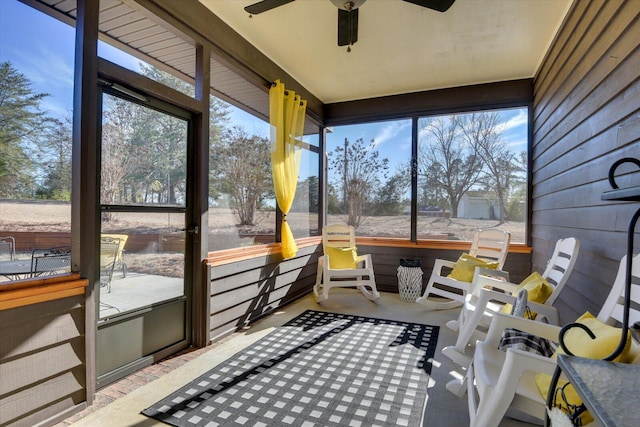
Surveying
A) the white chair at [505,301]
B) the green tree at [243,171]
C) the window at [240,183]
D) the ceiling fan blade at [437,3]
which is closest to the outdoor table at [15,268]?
the window at [240,183]

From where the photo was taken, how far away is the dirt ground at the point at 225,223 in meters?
1.63

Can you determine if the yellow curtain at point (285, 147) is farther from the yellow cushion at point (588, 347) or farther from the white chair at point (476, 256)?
the yellow cushion at point (588, 347)

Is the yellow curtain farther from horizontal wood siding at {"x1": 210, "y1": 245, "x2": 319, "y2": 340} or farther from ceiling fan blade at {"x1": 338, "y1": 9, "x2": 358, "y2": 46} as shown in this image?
ceiling fan blade at {"x1": 338, "y1": 9, "x2": 358, "y2": 46}

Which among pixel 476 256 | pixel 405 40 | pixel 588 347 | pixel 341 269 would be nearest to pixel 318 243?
pixel 341 269

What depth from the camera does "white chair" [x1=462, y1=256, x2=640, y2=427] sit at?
121cm

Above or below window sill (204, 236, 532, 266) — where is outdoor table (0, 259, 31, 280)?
above

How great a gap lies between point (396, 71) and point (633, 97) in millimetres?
2458

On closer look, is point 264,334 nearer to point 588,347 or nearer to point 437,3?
point 588,347

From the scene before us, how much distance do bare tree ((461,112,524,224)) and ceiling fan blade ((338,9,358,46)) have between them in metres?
2.35

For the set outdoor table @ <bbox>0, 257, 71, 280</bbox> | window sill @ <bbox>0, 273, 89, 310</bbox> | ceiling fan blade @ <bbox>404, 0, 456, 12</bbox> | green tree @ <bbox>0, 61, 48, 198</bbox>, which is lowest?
window sill @ <bbox>0, 273, 89, 310</bbox>

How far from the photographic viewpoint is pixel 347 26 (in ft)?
7.73

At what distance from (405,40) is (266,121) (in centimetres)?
154

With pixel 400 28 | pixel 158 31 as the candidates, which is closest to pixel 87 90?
pixel 158 31

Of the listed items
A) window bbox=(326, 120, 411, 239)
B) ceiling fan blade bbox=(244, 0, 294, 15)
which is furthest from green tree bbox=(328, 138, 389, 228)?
ceiling fan blade bbox=(244, 0, 294, 15)
